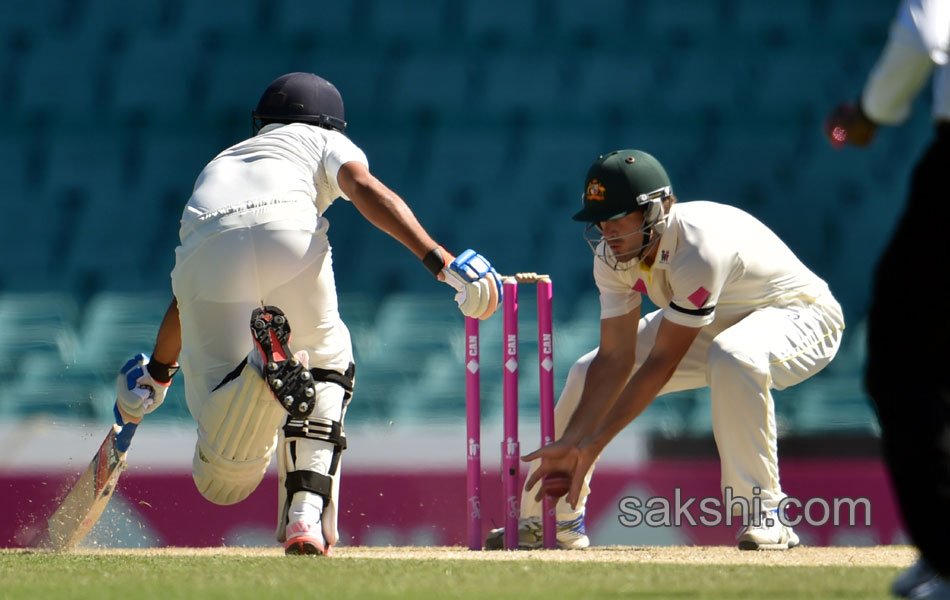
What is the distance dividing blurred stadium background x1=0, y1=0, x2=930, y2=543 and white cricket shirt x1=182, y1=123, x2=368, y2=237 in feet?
3.88

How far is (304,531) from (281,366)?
37 centimetres

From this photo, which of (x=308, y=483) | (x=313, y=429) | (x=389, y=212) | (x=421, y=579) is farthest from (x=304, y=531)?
(x=389, y=212)

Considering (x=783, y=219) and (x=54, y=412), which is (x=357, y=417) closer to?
(x=54, y=412)

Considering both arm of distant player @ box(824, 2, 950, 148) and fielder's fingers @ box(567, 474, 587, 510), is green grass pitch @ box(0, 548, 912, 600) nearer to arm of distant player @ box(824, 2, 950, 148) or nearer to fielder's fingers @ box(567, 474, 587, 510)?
fielder's fingers @ box(567, 474, 587, 510)

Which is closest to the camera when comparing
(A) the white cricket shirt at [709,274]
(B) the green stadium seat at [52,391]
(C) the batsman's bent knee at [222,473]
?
(C) the batsman's bent knee at [222,473]

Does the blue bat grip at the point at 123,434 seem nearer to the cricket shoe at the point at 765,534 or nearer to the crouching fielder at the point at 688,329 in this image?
the crouching fielder at the point at 688,329

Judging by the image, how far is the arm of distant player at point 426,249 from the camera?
124 inches

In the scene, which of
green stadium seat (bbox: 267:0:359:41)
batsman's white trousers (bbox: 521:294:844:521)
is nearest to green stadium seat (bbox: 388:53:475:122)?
green stadium seat (bbox: 267:0:359:41)

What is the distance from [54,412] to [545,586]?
247 cm

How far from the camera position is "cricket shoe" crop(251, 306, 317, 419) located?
2973mm

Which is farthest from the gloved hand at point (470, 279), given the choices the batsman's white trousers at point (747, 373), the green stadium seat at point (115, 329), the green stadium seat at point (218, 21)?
the green stadium seat at point (218, 21)

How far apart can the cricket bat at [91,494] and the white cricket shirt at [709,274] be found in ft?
4.38

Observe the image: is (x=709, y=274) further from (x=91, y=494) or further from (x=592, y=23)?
(x=91, y=494)

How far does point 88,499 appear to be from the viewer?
12.5 ft
